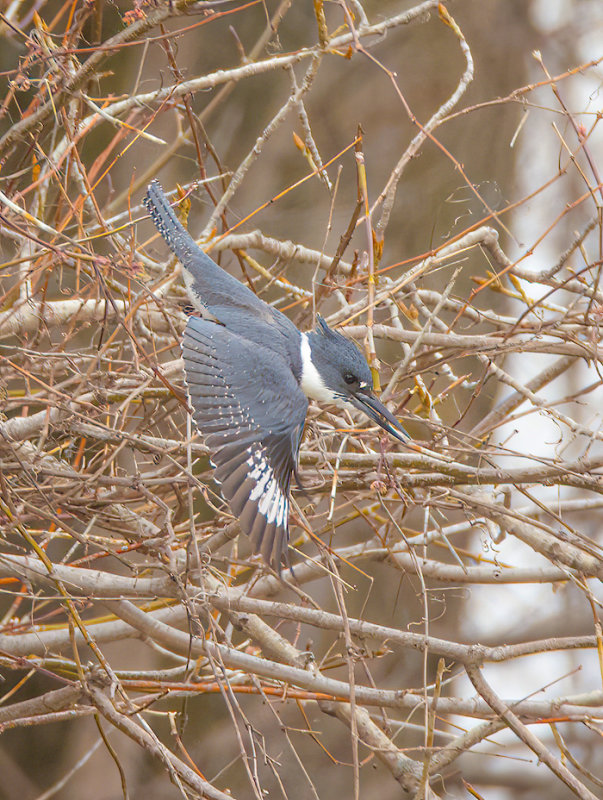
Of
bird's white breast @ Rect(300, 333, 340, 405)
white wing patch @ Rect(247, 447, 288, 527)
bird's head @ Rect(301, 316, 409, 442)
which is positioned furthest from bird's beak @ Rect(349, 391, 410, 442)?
white wing patch @ Rect(247, 447, 288, 527)

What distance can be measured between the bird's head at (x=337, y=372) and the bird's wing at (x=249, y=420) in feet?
0.34

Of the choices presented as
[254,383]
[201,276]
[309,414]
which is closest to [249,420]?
[254,383]

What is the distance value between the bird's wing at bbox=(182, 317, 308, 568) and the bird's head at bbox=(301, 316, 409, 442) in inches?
4.0

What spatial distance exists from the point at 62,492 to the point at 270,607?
0.52 metres

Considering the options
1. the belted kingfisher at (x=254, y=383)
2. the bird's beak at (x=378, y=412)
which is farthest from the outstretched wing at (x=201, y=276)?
the bird's beak at (x=378, y=412)

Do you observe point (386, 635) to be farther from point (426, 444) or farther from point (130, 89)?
point (130, 89)

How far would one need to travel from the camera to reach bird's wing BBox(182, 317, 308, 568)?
1662 millimetres

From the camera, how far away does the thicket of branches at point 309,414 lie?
172 cm

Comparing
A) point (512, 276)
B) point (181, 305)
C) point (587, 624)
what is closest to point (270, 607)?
point (181, 305)

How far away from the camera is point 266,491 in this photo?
1.71 m

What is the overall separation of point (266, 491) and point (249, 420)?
0.18 m

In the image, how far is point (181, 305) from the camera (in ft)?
7.56

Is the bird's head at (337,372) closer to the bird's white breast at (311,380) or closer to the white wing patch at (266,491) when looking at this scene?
the bird's white breast at (311,380)

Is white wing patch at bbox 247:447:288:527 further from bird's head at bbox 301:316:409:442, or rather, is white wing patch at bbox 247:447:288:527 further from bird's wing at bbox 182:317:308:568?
bird's head at bbox 301:316:409:442
